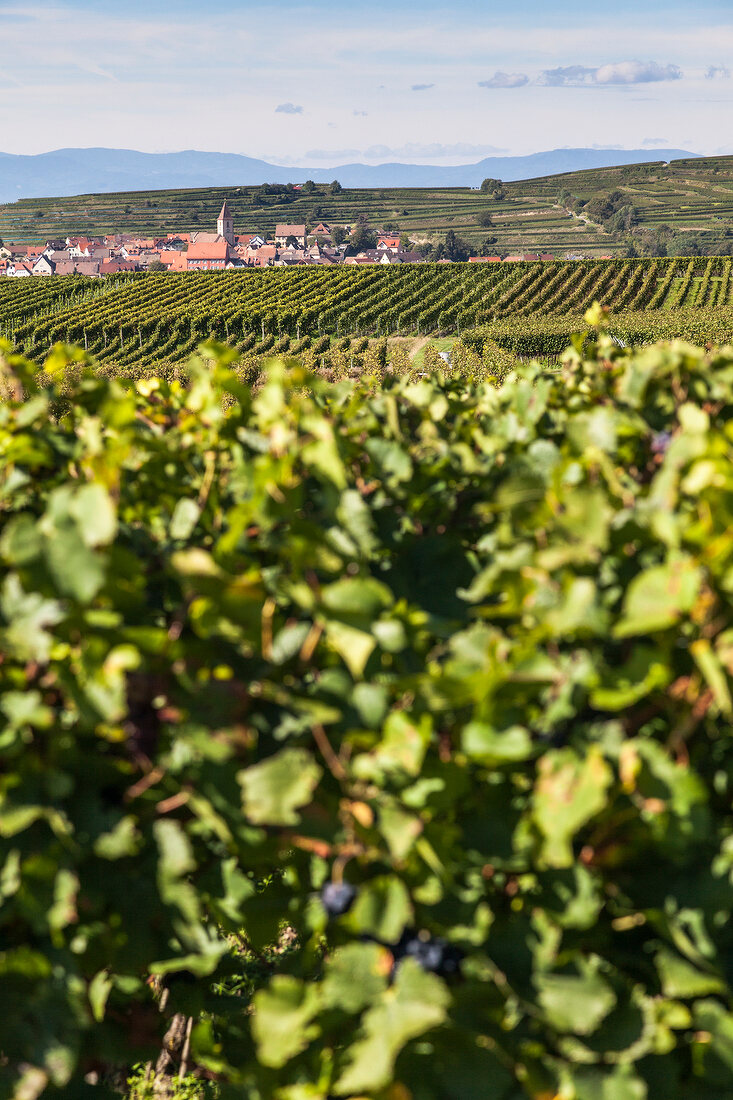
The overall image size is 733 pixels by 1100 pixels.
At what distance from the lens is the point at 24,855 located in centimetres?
192

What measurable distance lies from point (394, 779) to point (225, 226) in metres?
186

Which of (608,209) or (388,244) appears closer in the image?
(388,244)

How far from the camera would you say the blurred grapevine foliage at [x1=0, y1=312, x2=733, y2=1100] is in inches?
68.8

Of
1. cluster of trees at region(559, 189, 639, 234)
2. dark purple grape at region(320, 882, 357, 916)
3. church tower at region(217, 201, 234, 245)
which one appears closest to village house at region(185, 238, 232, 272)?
church tower at region(217, 201, 234, 245)

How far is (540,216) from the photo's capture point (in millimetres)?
173125

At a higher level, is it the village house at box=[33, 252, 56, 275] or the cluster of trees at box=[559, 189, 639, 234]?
the cluster of trees at box=[559, 189, 639, 234]

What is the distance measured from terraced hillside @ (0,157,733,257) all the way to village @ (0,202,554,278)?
10522 mm

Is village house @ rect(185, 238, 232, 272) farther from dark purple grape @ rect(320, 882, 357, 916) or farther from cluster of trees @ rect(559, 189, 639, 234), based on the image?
dark purple grape @ rect(320, 882, 357, 916)

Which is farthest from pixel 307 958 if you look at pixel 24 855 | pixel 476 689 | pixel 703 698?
pixel 703 698

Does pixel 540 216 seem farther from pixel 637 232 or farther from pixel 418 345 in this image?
pixel 418 345

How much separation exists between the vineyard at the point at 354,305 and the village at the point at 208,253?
3373 cm

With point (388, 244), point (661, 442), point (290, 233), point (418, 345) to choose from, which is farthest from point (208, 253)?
point (661, 442)

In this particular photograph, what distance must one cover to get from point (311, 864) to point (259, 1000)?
1.08 feet

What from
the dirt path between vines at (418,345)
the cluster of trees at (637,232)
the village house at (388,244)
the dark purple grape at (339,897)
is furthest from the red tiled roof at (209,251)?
the dark purple grape at (339,897)
